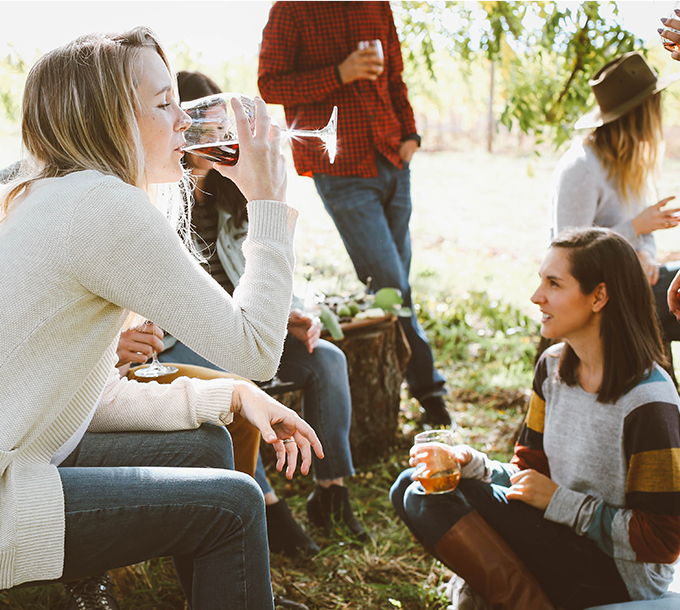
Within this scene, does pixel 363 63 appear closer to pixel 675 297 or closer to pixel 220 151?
pixel 220 151

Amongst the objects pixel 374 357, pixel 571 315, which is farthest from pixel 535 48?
pixel 571 315

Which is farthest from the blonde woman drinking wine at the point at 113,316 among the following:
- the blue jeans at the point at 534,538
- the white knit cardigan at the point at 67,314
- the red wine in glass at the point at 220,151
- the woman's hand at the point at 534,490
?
the woman's hand at the point at 534,490

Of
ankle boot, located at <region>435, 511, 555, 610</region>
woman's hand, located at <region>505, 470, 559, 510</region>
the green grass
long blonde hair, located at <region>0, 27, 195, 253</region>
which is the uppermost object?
long blonde hair, located at <region>0, 27, 195, 253</region>

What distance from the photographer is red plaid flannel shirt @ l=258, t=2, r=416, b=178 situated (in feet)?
9.70

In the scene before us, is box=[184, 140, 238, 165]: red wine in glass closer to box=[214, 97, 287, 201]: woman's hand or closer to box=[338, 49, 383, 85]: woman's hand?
box=[214, 97, 287, 201]: woman's hand

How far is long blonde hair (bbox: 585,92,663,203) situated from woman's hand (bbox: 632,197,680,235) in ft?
0.40

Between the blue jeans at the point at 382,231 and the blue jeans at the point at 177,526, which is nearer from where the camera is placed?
the blue jeans at the point at 177,526

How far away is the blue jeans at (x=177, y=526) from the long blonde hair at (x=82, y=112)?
555mm

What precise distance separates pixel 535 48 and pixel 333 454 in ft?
10.7

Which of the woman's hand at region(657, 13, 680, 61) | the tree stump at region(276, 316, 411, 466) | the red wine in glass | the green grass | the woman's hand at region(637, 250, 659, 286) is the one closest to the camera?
the woman's hand at region(657, 13, 680, 61)

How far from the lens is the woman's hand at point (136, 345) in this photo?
176 cm

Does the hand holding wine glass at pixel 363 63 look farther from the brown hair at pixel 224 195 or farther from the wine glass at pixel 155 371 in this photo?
the wine glass at pixel 155 371

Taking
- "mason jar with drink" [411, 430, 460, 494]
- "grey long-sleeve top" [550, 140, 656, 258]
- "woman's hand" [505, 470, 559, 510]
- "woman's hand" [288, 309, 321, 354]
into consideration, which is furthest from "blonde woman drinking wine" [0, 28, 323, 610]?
"grey long-sleeve top" [550, 140, 656, 258]

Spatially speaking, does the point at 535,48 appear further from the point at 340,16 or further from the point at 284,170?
the point at 284,170
